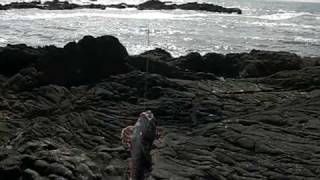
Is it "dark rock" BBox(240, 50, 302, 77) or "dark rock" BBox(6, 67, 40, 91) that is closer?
"dark rock" BBox(6, 67, 40, 91)

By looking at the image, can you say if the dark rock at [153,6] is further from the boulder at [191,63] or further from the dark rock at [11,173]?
the dark rock at [11,173]

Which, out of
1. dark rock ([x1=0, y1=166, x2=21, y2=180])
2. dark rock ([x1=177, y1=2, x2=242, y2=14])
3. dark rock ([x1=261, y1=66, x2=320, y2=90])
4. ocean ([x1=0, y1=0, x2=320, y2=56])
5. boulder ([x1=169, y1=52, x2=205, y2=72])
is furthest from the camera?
dark rock ([x1=177, y1=2, x2=242, y2=14])

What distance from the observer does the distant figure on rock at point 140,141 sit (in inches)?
358

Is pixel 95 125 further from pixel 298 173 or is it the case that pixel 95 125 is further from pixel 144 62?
pixel 144 62

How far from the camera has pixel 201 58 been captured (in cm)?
3222

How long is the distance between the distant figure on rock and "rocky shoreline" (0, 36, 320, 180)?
171 inches

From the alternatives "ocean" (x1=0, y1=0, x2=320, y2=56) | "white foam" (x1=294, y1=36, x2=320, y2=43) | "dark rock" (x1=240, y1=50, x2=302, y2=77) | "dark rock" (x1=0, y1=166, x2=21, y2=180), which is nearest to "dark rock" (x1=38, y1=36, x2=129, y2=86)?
"dark rock" (x1=240, y1=50, x2=302, y2=77)

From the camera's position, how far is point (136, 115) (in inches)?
772

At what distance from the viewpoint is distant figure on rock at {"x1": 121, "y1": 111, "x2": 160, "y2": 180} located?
9102 millimetres

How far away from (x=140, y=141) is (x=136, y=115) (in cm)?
1052

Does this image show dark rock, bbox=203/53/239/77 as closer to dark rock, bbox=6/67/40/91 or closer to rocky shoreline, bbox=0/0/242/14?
dark rock, bbox=6/67/40/91

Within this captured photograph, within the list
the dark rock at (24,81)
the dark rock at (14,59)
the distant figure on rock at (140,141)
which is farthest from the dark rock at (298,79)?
the distant figure on rock at (140,141)

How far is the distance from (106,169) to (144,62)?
14.5 m

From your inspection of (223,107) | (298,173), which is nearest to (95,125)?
(223,107)
